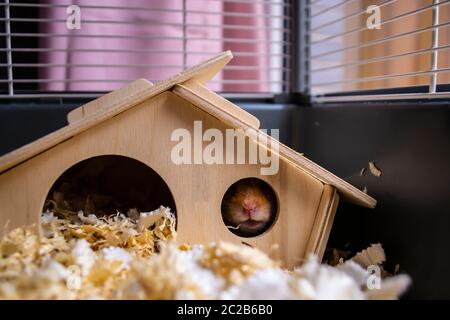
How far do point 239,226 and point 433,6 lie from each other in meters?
0.49

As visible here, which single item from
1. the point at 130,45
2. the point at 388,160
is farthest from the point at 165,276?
the point at 130,45

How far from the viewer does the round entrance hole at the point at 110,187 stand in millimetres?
1079

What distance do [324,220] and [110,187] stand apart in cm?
52

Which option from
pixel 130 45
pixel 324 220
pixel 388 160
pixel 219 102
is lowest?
pixel 324 220

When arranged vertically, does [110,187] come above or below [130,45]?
below

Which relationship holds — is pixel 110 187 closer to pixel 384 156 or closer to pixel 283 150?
pixel 283 150

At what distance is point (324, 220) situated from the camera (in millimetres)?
906

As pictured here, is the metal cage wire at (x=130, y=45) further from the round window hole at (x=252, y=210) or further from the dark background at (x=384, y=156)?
the round window hole at (x=252, y=210)

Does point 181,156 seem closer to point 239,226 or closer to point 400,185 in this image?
point 239,226

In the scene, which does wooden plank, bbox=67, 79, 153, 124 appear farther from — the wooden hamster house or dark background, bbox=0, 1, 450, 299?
dark background, bbox=0, 1, 450, 299

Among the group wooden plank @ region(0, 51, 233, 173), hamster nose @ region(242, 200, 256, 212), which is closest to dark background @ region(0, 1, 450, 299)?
hamster nose @ region(242, 200, 256, 212)

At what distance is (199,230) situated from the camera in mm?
892

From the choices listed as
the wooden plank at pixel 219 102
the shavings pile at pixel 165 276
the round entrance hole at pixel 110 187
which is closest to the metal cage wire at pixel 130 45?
the round entrance hole at pixel 110 187

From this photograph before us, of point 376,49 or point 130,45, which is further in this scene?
point 376,49
